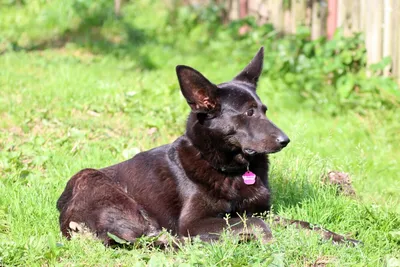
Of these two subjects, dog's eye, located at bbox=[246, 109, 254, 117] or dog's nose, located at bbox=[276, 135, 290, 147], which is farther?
dog's eye, located at bbox=[246, 109, 254, 117]

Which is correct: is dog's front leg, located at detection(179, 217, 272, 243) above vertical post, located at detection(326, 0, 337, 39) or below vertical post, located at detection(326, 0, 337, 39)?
below

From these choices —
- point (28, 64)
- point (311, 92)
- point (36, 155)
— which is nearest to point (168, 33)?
point (28, 64)

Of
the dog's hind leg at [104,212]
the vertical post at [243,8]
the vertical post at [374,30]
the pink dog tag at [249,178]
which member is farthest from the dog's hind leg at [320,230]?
the vertical post at [243,8]

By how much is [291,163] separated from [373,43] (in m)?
3.51

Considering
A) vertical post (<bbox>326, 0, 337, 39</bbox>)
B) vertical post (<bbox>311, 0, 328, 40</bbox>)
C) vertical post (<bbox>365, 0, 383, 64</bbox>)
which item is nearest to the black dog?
vertical post (<bbox>365, 0, 383, 64</bbox>)

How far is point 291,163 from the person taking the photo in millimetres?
5883

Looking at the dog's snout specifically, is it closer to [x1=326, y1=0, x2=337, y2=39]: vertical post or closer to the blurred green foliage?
the blurred green foliage

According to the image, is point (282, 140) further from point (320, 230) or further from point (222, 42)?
point (222, 42)

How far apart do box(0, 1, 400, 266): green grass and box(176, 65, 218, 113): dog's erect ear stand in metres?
0.96

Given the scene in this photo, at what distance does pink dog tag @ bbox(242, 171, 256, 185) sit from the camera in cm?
488

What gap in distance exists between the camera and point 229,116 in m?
4.74

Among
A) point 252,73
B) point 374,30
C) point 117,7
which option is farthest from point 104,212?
point 117,7

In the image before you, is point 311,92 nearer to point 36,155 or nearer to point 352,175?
point 352,175

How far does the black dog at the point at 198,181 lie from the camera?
467 centimetres
